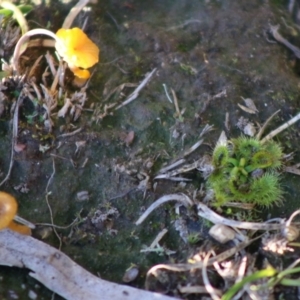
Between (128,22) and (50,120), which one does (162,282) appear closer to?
(50,120)

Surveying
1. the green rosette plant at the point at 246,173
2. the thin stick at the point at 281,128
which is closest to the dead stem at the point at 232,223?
the green rosette plant at the point at 246,173

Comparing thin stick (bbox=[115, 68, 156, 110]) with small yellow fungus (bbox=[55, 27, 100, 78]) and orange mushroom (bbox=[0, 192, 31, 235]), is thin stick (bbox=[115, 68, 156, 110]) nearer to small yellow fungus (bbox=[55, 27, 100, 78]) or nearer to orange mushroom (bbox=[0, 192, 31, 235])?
small yellow fungus (bbox=[55, 27, 100, 78])

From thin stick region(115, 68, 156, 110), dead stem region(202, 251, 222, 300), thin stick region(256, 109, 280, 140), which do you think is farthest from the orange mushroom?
thin stick region(256, 109, 280, 140)

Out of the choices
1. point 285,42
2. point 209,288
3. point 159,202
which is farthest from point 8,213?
point 285,42

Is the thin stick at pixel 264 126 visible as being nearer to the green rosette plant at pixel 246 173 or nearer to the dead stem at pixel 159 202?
the green rosette plant at pixel 246 173

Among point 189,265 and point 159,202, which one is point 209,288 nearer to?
point 189,265

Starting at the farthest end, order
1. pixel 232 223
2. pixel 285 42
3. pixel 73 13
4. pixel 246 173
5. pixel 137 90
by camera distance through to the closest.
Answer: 1. pixel 285 42
2. pixel 73 13
3. pixel 137 90
4. pixel 246 173
5. pixel 232 223

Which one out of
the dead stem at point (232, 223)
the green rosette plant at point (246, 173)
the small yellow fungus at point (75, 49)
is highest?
the small yellow fungus at point (75, 49)
